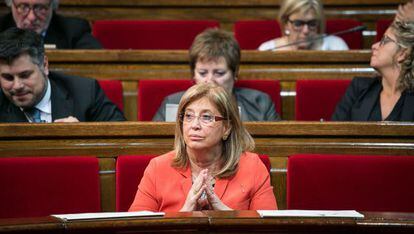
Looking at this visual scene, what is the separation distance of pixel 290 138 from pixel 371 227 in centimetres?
54

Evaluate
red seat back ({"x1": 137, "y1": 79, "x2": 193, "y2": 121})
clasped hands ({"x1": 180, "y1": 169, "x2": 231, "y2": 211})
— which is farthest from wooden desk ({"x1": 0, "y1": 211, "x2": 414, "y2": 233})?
red seat back ({"x1": 137, "y1": 79, "x2": 193, "y2": 121})

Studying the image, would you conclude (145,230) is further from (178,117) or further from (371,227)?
(178,117)

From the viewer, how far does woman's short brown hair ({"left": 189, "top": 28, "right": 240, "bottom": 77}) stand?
2.06 meters

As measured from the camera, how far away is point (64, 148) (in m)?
1.70

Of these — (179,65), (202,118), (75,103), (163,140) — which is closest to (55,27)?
(179,65)

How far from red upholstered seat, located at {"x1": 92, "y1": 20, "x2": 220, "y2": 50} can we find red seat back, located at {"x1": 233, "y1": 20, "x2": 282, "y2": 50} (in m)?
0.11

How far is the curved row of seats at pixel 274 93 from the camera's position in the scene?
2129 millimetres

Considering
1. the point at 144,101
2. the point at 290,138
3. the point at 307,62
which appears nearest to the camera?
the point at 290,138

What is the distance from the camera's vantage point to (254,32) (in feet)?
8.71

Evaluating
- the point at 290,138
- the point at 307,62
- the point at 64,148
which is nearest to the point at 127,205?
the point at 64,148

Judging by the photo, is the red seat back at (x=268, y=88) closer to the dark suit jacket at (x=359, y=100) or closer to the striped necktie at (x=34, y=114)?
the dark suit jacket at (x=359, y=100)

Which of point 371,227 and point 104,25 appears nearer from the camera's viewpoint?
point 371,227

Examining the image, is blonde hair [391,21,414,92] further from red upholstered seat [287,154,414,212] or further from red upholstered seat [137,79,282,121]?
red upholstered seat [137,79,282,121]

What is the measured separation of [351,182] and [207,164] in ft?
0.88
